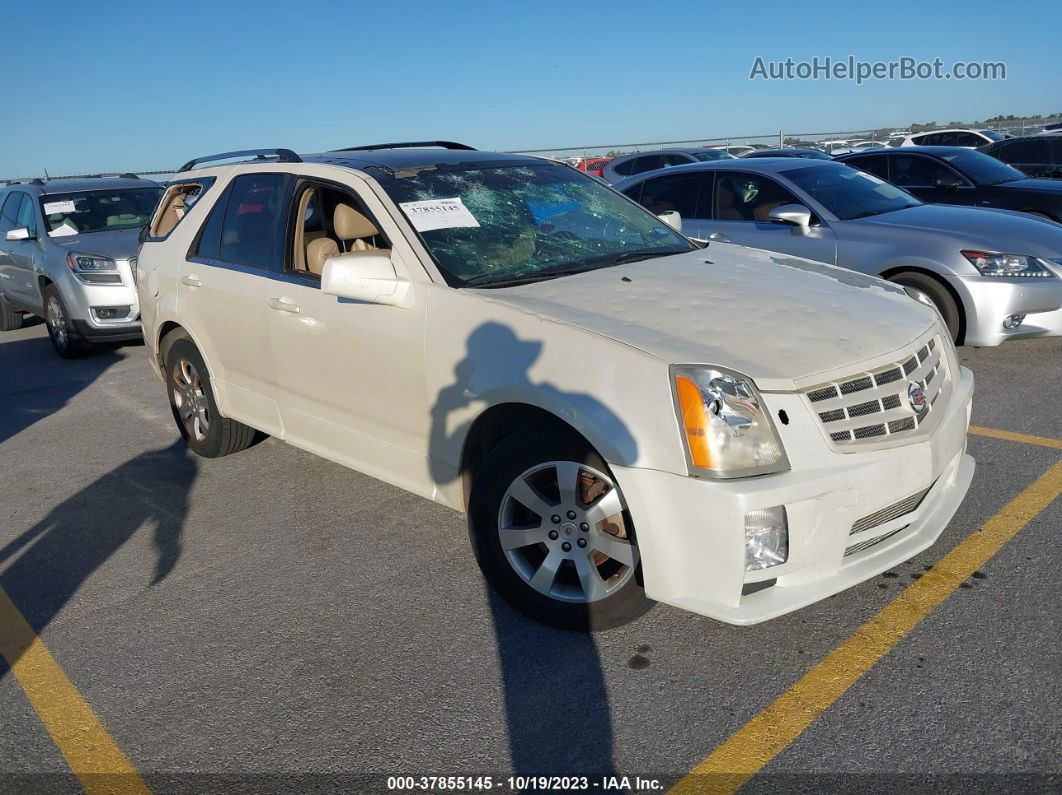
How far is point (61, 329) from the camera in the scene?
29.8ft

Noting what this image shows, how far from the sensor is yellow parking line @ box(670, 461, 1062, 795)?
2.55 m

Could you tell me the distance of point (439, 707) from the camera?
291cm

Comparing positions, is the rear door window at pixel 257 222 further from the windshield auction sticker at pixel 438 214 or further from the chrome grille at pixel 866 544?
the chrome grille at pixel 866 544

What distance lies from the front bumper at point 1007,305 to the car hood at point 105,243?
23.9 ft

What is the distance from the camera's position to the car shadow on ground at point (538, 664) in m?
2.67

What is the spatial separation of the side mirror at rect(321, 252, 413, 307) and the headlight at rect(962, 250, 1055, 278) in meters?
4.64

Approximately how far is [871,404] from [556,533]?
1145 millimetres

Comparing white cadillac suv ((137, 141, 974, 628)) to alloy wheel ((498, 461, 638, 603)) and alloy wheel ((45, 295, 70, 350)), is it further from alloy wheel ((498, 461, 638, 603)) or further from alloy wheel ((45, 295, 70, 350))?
alloy wheel ((45, 295, 70, 350))

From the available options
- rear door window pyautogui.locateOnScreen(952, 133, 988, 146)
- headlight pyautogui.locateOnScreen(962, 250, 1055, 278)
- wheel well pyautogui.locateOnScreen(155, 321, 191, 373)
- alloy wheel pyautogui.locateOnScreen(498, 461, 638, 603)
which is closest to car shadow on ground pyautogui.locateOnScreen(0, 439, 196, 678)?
wheel well pyautogui.locateOnScreen(155, 321, 191, 373)

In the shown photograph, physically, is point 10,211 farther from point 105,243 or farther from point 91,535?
point 91,535

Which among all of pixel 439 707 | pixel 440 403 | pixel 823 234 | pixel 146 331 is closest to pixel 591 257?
pixel 440 403

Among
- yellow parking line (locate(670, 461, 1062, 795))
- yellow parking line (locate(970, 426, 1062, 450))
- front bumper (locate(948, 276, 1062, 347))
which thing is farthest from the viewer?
front bumper (locate(948, 276, 1062, 347))

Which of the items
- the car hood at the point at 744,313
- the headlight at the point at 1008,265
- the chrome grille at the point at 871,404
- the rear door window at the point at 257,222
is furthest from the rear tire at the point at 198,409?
the headlight at the point at 1008,265

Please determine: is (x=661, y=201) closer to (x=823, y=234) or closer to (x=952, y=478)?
(x=823, y=234)
